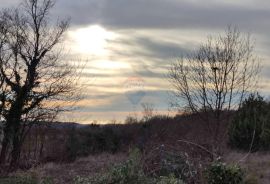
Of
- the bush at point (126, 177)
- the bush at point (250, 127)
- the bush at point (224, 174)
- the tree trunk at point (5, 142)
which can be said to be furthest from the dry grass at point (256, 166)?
the tree trunk at point (5, 142)

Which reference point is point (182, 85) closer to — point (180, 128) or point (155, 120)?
point (180, 128)

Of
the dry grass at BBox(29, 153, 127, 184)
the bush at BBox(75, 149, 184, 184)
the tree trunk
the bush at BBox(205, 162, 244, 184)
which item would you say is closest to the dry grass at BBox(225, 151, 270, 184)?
the bush at BBox(205, 162, 244, 184)

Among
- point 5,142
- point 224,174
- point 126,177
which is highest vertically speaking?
point 5,142

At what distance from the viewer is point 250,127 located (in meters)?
25.6

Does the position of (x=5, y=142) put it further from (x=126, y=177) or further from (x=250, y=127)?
(x=126, y=177)

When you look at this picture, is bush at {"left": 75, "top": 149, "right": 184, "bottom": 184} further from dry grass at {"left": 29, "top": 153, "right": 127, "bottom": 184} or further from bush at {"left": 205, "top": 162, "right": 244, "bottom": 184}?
dry grass at {"left": 29, "top": 153, "right": 127, "bottom": 184}

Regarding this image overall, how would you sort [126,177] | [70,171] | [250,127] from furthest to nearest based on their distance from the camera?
[250,127], [70,171], [126,177]

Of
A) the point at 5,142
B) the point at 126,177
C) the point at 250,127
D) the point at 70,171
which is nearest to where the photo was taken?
the point at 126,177

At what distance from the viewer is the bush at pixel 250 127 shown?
24.3 metres

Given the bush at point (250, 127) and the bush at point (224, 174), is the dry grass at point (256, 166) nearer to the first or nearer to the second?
the bush at point (250, 127)

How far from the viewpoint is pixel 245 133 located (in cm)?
2573

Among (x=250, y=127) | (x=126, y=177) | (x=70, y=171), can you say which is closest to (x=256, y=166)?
(x=70, y=171)

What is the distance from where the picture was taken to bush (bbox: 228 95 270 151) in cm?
2426

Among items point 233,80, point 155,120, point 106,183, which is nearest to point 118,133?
point 155,120
